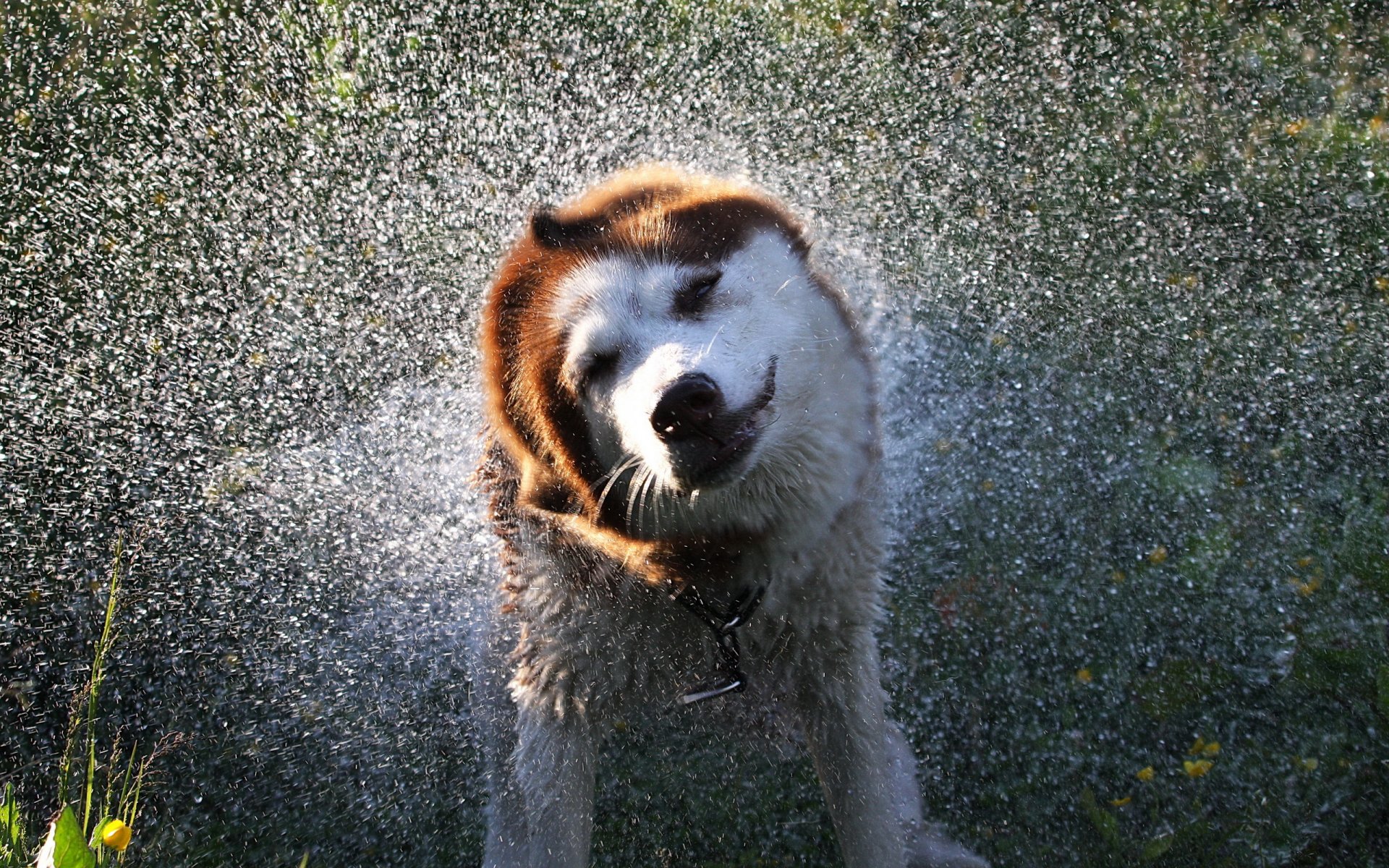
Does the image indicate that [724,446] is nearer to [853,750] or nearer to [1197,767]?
[853,750]

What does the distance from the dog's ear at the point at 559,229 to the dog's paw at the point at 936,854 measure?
5.92ft

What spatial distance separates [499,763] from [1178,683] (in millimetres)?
1983

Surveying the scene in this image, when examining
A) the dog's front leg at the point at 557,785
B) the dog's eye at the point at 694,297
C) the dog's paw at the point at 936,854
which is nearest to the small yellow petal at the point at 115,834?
the dog's front leg at the point at 557,785

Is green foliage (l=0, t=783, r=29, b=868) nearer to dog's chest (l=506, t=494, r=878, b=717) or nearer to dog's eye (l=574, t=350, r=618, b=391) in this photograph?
dog's chest (l=506, t=494, r=878, b=717)

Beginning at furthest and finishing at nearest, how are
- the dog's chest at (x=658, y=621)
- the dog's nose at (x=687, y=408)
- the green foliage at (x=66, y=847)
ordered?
the dog's chest at (x=658, y=621)
the dog's nose at (x=687, y=408)
the green foliage at (x=66, y=847)

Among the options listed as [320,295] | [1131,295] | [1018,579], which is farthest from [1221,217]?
[320,295]

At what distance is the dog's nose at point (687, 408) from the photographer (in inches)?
80.4

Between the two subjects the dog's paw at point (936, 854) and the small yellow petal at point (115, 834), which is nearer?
the small yellow petal at point (115, 834)

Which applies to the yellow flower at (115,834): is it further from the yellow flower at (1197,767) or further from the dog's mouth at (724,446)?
the yellow flower at (1197,767)

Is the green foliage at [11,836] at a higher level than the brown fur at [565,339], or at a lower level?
lower

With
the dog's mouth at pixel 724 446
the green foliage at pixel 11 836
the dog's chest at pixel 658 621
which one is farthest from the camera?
the dog's chest at pixel 658 621

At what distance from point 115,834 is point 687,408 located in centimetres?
125

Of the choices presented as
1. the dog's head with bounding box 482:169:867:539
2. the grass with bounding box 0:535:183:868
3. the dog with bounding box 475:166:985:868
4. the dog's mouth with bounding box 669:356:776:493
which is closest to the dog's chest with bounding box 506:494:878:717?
the dog with bounding box 475:166:985:868

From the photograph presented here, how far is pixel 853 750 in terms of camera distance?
2598 mm
